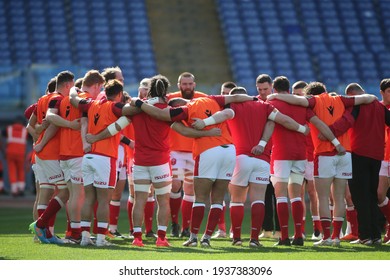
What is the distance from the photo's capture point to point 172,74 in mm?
29578

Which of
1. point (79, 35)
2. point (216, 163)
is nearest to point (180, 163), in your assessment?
point (216, 163)

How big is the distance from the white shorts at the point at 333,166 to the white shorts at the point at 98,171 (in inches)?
108

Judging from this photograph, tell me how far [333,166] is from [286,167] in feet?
2.06

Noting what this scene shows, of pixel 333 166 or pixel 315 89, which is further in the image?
pixel 315 89

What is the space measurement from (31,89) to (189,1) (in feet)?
42.0

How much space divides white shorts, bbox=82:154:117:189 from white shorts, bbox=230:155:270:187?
5.40 feet

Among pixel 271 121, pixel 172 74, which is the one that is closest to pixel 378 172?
pixel 271 121

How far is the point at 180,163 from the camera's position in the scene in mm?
13016

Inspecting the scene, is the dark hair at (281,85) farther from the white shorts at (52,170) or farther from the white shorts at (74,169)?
the white shorts at (52,170)

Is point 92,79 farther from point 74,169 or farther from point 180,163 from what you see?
point 180,163

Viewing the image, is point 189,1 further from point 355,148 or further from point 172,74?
point 355,148

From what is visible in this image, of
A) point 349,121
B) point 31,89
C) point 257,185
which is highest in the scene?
point 31,89
